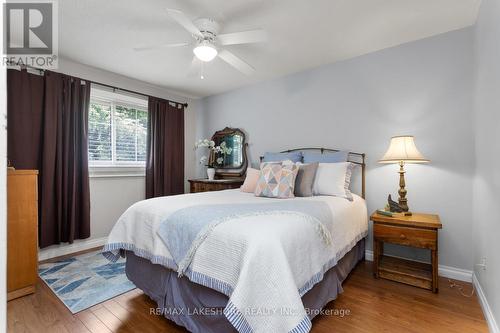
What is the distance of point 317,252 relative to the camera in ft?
4.98

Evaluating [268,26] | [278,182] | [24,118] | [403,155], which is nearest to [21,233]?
[24,118]

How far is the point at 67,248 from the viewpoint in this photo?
3051 millimetres

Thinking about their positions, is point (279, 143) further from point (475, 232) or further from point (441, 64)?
point (475, 232)

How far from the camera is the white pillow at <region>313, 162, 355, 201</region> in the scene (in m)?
2.50

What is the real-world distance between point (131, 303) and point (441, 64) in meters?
3.56

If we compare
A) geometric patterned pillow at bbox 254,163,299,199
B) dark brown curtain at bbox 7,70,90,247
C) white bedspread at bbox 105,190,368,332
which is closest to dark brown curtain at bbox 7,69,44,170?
dark brown curtain at bbox 7,70,90,247

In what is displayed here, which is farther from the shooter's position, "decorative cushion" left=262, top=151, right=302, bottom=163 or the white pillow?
"decorative cushion" left=262, top=151, right=302, bottom=163

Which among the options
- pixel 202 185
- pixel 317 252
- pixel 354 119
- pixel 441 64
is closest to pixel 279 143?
pixel 354 119

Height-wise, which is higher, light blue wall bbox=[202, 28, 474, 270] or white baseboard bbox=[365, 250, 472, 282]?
light blue wall bbox=[202, 28, 474, 270]

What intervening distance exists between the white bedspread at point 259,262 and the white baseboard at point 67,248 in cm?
190

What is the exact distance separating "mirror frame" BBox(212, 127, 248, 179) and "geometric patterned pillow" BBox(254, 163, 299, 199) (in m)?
1.41

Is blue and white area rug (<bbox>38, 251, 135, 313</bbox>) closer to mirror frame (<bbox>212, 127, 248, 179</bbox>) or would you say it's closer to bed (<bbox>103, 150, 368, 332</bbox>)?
bed (<bbox>103, 150, 368, 332</bbox>)

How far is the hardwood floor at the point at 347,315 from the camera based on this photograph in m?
1.66

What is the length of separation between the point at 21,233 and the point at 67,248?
3.59 feet
